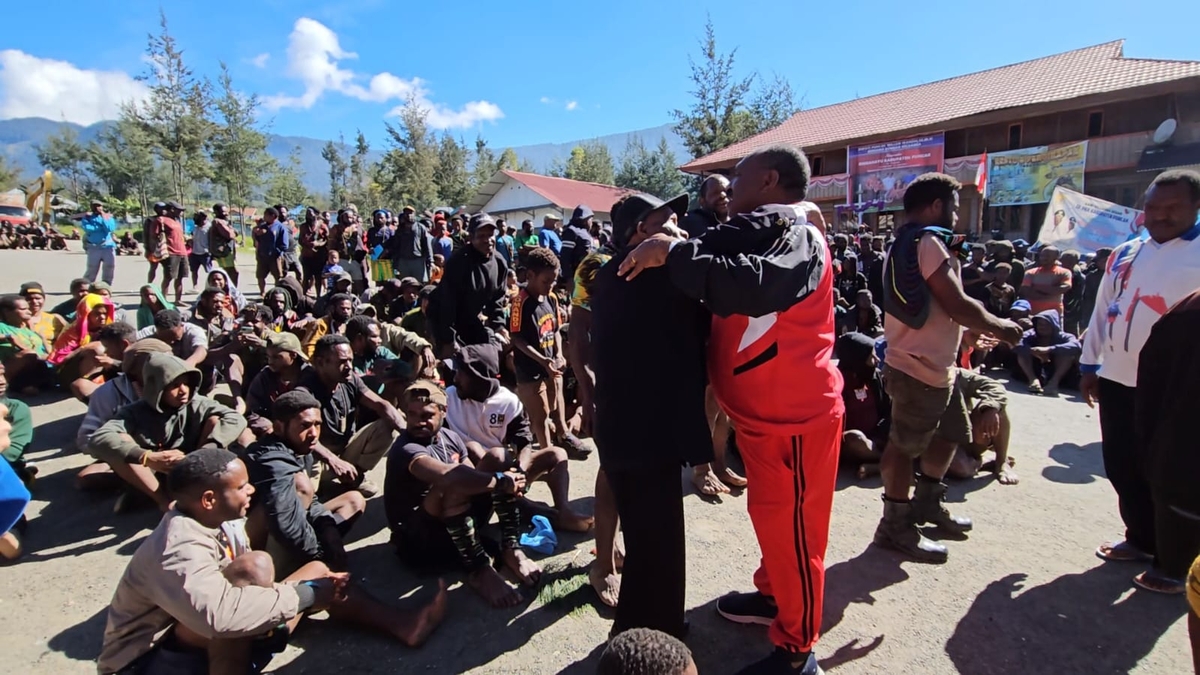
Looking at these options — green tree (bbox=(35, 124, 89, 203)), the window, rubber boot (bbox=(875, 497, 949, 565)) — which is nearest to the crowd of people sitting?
rubber boot (bbox=(875, 497, 949, 565))

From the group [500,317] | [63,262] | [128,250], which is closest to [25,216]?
[128,250]

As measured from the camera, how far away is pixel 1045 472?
4418mm

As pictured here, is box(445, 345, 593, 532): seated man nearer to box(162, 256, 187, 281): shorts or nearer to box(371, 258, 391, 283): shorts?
box(371, 258, 391, 283): shorts

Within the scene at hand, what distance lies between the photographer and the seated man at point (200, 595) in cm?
202

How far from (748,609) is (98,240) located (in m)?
12.2

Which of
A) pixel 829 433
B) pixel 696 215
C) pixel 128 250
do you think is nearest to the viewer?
pixel 829 433

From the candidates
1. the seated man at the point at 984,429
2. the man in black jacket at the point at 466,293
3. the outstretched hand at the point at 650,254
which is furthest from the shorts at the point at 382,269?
the outstretched hand at the point at 650,254

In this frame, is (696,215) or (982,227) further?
(982,227)

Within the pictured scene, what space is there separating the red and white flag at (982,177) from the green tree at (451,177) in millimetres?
31119

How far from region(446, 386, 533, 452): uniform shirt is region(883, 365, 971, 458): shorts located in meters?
1.96

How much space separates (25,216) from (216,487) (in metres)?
38.4

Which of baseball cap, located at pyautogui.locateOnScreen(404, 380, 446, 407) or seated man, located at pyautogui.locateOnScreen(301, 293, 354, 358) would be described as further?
seated man, located at pyautogui.locateOnScreen(301, 293, 354, 358)

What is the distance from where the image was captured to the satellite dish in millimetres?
14957

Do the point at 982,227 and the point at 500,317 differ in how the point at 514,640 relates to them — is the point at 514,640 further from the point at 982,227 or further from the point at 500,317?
the point at 982,227
